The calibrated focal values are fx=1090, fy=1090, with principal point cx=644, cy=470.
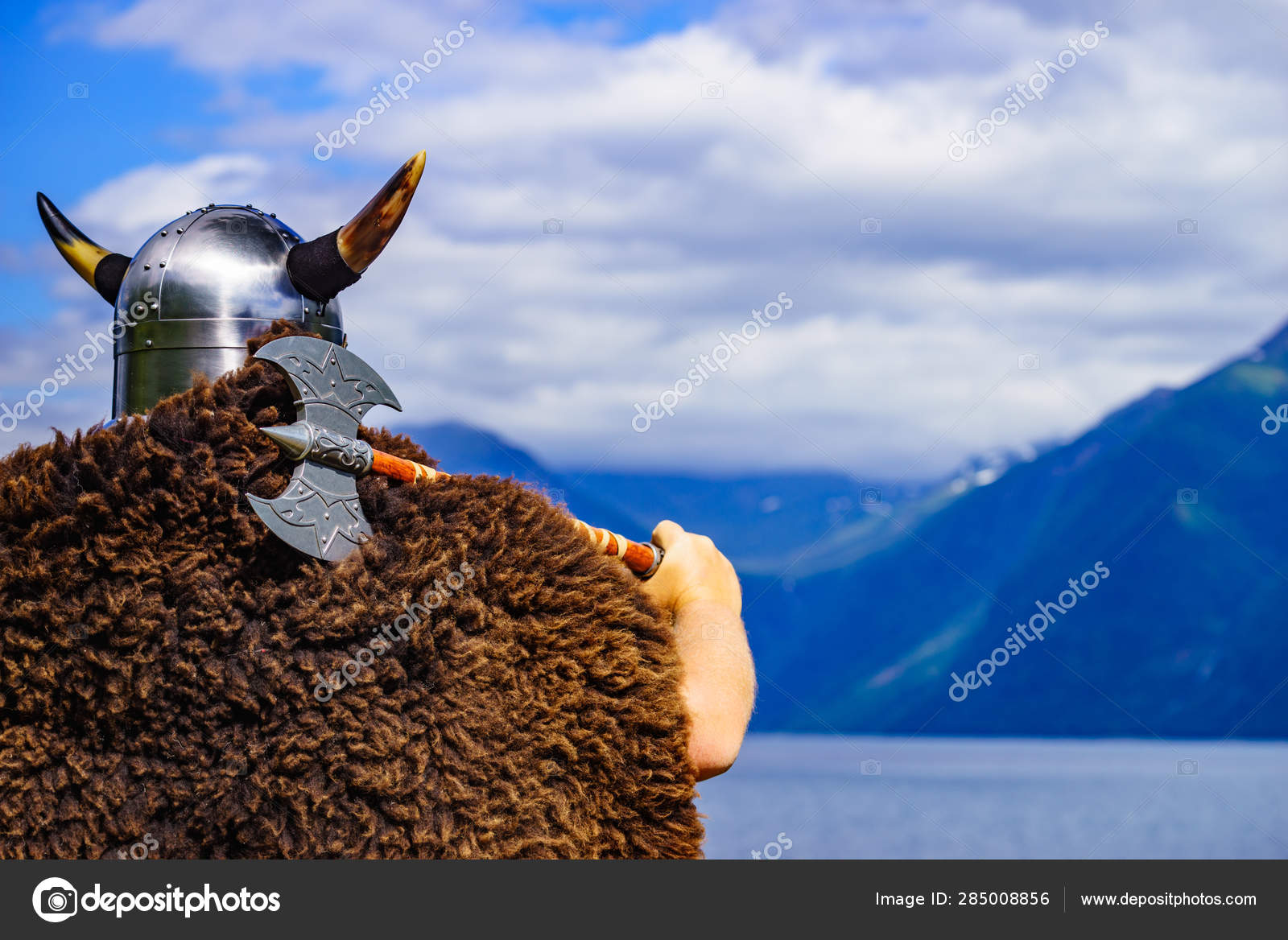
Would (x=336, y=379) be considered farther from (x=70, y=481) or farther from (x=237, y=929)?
(x=237, y=929)

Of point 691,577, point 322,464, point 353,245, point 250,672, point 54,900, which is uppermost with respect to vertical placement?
point 353,245

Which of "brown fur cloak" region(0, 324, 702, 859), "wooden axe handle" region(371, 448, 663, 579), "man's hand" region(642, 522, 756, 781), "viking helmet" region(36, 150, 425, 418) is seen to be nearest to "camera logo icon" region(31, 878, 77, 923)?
"brown fur cloak" region(0, 324, 702, 859)

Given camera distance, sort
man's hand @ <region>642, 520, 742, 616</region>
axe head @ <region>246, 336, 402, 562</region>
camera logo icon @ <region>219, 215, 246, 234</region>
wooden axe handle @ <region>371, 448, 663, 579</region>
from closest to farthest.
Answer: axe head @ <region>246, 336, 402, 562</region> < wooden axe handle @ <region>371, 448, 663, 579</region> < camera logo icon @ <region>219, 215, 246, 234</region> < man's hand @ <region>642, 520, 742, 616</region>

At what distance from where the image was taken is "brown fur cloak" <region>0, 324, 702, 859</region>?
1.90m

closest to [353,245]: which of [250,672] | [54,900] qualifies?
[250,672]

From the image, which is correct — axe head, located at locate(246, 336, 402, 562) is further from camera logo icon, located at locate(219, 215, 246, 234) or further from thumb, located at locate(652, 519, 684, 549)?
thumb, located at locate(652, 519, 684, 549)

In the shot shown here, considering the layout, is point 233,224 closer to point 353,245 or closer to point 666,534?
point 353,245

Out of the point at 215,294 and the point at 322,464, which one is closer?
the point at 322,464

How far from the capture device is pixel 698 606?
9.41 ft

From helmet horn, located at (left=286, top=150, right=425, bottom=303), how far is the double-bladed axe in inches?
13.1

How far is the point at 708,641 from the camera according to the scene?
8.84 ft

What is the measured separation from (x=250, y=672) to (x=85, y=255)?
164 centimetres

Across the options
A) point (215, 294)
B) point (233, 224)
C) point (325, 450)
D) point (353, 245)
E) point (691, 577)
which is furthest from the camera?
point (691, 577)

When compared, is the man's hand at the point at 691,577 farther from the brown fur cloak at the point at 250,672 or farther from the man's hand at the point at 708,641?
the brown fur cloak at the point at 250,672
